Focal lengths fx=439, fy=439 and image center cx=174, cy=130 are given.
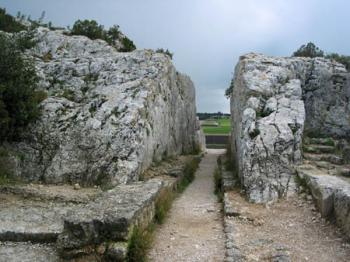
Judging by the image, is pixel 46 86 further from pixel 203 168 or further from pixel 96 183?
pixel 203 168

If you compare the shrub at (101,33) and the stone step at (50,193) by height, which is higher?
the shrub at (101,33)

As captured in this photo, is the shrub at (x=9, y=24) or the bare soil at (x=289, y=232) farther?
the shrub at (x=9, y=24)

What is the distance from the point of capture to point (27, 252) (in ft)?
22.2

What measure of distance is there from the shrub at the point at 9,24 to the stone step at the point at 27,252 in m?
12.6

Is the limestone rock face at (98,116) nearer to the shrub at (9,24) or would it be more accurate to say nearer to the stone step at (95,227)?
the shrub at (9,24)

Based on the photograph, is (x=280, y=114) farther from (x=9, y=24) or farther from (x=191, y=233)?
(x=9, y=24)

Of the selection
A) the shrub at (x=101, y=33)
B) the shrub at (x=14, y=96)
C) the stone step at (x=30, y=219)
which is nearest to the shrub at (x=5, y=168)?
the shrub at (x=14, y=96)

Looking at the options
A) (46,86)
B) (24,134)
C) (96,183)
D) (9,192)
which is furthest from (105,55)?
(9,192)

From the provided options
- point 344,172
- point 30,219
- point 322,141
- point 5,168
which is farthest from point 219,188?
point 30,219

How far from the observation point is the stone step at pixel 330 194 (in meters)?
7.54

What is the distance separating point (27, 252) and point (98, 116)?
5953 mm

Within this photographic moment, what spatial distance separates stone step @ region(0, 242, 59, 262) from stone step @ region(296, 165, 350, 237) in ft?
15.6

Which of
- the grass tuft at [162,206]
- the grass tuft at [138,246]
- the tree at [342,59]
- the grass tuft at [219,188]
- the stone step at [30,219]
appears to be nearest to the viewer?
the grass tuft at [138,246]

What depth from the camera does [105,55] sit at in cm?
1583
